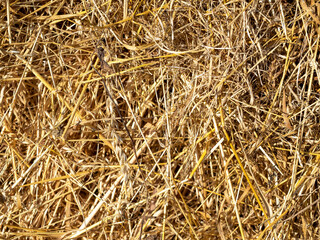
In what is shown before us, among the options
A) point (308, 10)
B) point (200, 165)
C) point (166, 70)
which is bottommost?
point (200, 165)

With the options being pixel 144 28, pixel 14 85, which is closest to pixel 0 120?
pixel 14 85

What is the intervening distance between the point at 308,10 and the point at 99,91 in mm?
611

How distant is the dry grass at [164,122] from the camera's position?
0.98 meters

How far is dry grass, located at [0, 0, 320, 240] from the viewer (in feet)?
3.21

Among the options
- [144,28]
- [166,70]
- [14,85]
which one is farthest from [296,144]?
[14,85]

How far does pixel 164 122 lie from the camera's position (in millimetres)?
998

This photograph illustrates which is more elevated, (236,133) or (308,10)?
(308,10)

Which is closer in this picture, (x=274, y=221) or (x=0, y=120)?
(x=274, y=221)

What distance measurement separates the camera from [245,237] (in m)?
0.98

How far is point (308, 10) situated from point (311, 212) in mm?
541

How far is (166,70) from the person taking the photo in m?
1.01

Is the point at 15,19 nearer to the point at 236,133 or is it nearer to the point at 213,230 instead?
the point at 236,133

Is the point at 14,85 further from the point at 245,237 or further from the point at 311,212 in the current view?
the point at 311,212

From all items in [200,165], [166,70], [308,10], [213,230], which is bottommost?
[213,230]
